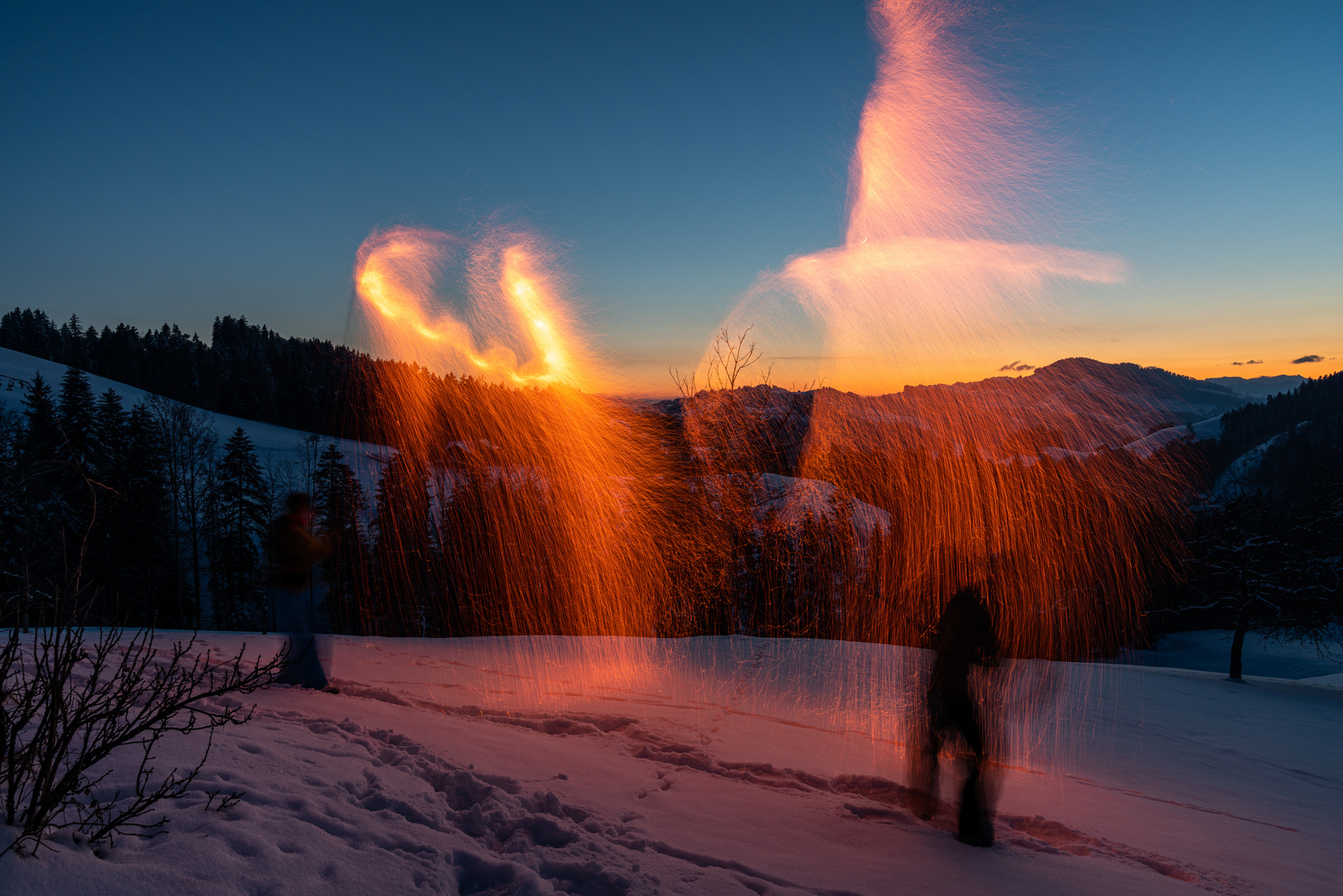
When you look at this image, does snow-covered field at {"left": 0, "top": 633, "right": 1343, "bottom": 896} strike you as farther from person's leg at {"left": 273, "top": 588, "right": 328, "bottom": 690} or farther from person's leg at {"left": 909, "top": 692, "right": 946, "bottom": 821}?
person's leg at {"left": 273, "top": 588, "right": 328, "bottom": 690}

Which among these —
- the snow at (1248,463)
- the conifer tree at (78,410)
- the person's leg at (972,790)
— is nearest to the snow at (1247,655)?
the person's leg at (972,790)

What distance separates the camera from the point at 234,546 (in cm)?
3294

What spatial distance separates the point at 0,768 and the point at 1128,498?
96.9 ft

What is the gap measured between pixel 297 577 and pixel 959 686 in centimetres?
628

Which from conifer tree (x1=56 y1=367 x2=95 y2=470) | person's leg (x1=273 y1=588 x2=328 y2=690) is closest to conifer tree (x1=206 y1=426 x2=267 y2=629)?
conifer tree (x1=56 y1=367 x2=95 y2=470)

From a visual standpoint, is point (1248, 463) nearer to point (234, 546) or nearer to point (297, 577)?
point (234, 546)

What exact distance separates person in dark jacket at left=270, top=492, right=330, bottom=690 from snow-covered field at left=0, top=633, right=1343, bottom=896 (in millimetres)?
474

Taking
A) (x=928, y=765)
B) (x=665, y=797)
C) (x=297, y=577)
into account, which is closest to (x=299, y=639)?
(x=297, y=577)

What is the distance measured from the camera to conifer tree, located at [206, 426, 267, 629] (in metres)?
32.3

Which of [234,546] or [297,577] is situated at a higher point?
[297,577]

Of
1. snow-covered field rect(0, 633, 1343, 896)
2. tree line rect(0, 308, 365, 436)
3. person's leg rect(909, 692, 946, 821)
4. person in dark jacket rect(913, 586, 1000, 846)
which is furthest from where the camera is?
tree line rect(0, 308, 365, 436)

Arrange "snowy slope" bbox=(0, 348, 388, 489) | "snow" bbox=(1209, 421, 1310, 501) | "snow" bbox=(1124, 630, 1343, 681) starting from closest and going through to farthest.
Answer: "snow" bbox=(1124, 630, 1343, 681) → "snowy slope" bbox=(0, 348, 388, 489) → "snow" bbox=(1209, 421, 1310, 501)

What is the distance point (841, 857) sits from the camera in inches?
150

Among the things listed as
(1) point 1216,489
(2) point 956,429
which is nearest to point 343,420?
(2) point 956,429
